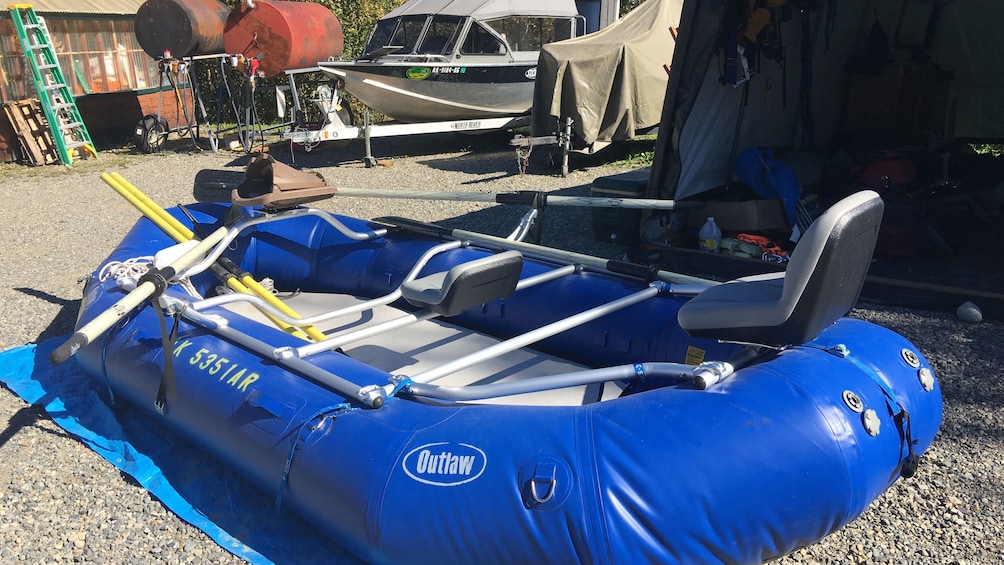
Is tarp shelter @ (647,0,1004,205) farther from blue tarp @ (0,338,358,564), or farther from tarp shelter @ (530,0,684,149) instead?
blue tarp @ (0,338,358,564)

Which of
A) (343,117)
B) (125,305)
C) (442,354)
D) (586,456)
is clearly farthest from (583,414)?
(343,117)

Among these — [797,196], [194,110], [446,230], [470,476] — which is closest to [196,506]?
[470,476]

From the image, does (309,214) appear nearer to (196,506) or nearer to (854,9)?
(196,506)

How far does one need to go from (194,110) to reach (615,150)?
6.67m

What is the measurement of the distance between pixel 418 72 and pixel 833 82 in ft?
16.0

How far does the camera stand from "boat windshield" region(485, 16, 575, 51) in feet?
33.1

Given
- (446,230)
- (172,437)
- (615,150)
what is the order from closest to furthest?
(172,437), (446,230), (615,150)

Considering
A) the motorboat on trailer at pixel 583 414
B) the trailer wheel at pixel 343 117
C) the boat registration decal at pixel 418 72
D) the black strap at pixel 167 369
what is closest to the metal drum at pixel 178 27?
the trailer wheel at pixel 343 117

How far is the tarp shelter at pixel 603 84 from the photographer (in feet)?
27.5

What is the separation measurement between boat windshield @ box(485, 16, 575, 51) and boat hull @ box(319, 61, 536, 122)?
1.10 ft

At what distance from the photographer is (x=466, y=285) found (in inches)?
121

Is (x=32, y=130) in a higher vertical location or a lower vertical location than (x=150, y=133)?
higher

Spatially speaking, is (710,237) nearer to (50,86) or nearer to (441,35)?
(441,35)

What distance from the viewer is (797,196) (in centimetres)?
580
